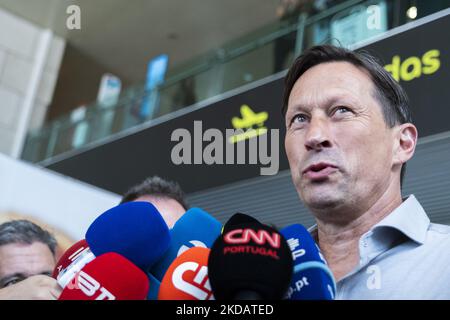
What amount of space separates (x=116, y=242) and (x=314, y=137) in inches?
12.3

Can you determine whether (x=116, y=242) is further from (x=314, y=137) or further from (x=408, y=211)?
(x=408, y=211)

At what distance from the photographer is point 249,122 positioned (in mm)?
3396

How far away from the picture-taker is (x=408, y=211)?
2.76 feet

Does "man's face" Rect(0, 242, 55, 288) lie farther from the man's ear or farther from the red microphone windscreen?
the man's ear

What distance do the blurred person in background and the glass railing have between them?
149 centimetres

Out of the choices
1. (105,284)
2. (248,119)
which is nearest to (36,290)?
(105,284)

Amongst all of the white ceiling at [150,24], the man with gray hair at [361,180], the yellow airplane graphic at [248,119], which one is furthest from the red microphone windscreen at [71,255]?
the white ceiling at [150,24]

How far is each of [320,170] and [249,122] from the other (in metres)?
2.59

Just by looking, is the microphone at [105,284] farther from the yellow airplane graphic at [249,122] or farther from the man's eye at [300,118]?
the yellow airplane graphic at [249,122]

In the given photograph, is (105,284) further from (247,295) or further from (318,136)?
(318,136)

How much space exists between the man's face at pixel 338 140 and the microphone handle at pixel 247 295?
0.32 m

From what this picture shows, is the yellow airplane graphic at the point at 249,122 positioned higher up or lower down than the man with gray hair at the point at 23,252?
higher up

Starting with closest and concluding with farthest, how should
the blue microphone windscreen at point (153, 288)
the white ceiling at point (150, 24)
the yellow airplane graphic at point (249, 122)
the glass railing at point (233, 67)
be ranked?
the blue microphone windscreen at point (153, 288), the yellow airplane graphic at point (249, 122), the glass railing at point (233, 67), the white ceiling at point (150, 24)

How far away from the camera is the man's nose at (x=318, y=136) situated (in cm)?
82
